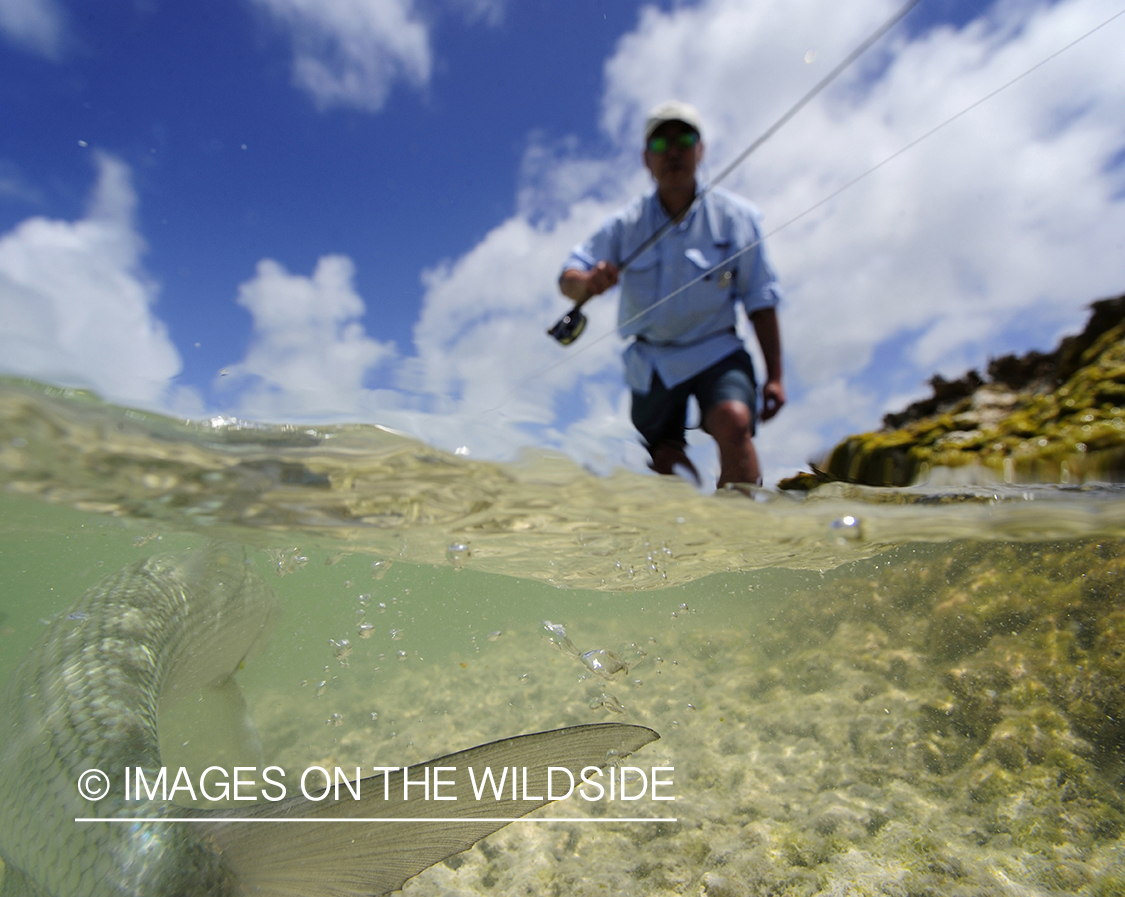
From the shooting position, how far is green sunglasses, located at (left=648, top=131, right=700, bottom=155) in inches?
184

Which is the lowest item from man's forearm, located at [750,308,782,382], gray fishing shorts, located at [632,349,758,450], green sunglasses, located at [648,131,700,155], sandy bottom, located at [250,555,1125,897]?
sandy bottom, located at [250,555,1125,897]

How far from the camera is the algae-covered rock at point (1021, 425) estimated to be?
414 centimetres

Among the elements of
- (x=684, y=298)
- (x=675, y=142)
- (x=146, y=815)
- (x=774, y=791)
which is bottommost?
(x=774, y=791)

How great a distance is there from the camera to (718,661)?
319 inches

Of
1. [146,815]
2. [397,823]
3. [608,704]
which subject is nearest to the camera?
[397,823]

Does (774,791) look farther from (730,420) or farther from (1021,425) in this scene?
(1021,425)

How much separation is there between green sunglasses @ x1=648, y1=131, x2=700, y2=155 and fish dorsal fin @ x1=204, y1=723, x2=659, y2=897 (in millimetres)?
4674

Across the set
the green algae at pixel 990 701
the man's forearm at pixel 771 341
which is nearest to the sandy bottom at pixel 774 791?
the green algae at pixel 990 701

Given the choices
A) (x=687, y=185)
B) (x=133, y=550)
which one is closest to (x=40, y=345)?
(x=687, y=185)

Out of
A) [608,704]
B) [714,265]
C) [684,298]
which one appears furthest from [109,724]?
[714,265]

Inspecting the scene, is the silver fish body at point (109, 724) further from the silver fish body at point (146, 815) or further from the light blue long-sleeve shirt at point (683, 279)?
the light blue long-sleeve shirt at point (683, 279)

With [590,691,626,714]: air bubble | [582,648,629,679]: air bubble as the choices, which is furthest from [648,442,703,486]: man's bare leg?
[590,691,626,714]: air bubble

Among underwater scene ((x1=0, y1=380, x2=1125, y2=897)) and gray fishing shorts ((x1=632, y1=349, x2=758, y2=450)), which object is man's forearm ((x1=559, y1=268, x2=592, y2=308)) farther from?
underwater scene ((x1=0, y1=380, x2=1125, y2=897))

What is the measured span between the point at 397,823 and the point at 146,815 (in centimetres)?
143
